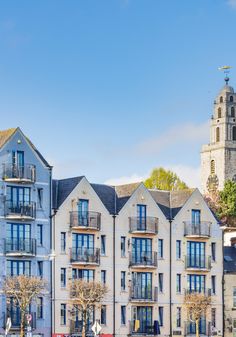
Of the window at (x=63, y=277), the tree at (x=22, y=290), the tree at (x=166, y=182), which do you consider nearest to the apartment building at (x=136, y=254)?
the window at (x=63, y=277)

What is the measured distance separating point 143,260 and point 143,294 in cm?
299

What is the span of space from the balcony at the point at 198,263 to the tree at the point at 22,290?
58.5 ft

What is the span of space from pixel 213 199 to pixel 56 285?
8524 cm

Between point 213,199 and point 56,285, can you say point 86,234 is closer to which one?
point 56,285

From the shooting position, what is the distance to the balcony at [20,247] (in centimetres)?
11069

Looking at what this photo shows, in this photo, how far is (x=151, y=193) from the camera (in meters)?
126

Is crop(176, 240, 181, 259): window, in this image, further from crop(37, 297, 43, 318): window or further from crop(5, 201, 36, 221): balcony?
crop(5, 201, 36, 221): balcony

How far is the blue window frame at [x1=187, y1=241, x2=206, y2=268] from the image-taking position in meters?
123

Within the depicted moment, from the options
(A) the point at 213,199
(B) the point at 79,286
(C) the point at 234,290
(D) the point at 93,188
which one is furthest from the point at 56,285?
(A) the point at 213,199

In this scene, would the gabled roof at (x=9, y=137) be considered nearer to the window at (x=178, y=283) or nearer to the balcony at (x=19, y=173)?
the balcony at (x=19, y=173)

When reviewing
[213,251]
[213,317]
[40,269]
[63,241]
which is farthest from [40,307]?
[213,251]

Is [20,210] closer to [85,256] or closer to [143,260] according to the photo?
[85,256]

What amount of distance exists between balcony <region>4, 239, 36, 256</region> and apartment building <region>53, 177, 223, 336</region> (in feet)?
8.67

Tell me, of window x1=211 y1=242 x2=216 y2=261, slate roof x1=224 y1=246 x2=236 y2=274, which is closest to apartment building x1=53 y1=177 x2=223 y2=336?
window x1=211 y1=242 x2=216 y2=261
